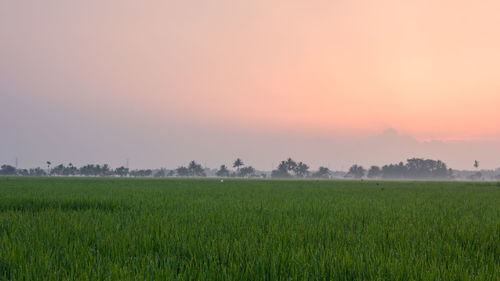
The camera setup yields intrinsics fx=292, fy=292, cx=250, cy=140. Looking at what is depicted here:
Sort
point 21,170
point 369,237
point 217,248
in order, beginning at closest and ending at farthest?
point 217,248, point 369,237, point 21,170

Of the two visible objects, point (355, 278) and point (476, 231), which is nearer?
point (355, 278)

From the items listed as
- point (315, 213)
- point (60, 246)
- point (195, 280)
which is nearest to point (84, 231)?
point (60, 246)

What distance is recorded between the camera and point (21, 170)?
19550cm

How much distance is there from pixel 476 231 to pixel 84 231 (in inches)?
256

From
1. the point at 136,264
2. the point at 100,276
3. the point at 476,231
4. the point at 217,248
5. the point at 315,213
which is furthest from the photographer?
the point at 315,213

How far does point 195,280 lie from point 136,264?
787 millimetres

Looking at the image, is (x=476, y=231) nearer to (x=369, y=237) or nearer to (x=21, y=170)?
(x=369, y=237)

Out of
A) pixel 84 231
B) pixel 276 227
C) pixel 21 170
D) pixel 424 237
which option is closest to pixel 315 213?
pixel 276 227

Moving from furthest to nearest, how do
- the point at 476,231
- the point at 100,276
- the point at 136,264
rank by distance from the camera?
the point at 476,231, the point at 136,264, the point at 100,276

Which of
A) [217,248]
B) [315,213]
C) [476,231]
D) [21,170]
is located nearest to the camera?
[217,248]

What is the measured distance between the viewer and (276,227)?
199 inches

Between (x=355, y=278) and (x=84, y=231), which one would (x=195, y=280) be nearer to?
(x=355, y=278)

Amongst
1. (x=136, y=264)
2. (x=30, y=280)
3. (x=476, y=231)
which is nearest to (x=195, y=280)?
(x=136, y=264)

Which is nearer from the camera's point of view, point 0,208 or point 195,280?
point 195,280
